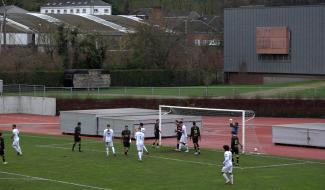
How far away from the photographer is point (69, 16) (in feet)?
385

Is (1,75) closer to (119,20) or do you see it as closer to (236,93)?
(236,93)

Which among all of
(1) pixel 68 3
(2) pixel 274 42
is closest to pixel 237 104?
(2) pixel 274 42

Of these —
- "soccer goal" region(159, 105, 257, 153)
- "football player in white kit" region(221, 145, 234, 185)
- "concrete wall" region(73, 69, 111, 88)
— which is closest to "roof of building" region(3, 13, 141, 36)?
"concrete wall" region(73, 69, 111, 88)

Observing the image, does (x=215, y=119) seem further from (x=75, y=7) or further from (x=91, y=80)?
(x=75, y=7)

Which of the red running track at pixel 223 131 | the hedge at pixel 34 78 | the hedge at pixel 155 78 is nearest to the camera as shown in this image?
the red running track at pixel 223 131

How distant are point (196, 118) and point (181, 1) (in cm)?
9573

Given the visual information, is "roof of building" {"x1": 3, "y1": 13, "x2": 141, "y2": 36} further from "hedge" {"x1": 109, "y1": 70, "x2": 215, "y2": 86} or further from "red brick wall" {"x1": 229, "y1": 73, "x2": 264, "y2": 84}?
"red brick wall" {"x1": 229, "y1": 73, "x2": 264, "y2": 84}

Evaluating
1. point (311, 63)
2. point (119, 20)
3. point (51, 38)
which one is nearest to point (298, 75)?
point (311, 63)

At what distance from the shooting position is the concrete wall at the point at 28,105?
68812 millimetres

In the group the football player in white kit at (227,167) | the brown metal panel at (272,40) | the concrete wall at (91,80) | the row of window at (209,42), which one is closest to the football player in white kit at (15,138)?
the football player in white kit at (227,167)

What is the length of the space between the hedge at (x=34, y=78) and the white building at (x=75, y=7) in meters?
84.7

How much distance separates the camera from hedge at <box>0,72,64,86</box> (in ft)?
265

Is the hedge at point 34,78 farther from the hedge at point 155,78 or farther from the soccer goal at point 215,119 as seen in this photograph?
the soccer goal at point 215,119

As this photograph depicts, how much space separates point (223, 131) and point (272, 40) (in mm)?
34511
